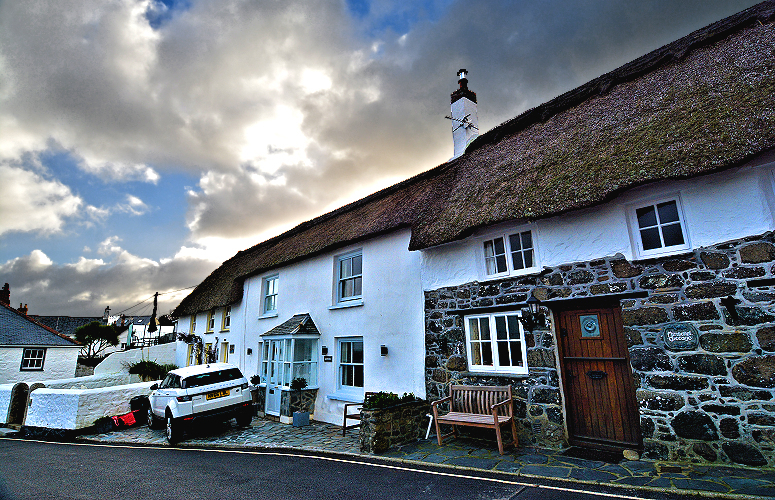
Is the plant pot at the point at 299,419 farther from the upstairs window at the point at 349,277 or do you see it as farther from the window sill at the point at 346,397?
the upstairs window at the point at 349,277

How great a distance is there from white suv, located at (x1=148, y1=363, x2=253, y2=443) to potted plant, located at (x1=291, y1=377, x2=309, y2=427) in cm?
121

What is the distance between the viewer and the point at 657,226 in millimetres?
6098

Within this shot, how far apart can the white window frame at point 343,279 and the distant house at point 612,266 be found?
47 cm

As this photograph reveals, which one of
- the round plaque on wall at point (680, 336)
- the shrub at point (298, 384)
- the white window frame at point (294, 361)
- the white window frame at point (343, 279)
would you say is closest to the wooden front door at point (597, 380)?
the round plaque on wall at point (680, 336)

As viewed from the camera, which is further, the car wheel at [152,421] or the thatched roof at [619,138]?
the car wheel at [152,421]

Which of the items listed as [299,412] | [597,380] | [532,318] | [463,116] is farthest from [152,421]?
[463,116]

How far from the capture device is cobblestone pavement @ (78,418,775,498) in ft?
15.1

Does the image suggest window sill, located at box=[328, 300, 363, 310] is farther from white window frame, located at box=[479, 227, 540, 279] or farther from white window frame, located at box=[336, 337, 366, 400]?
white window frame, located at box=[479, 227, 540, 279]

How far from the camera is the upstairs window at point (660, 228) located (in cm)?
590

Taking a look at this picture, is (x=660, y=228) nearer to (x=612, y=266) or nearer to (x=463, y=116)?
(x=612, y=266)

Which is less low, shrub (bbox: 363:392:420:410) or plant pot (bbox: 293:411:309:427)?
shrub (bbox: 363:392:420:410)

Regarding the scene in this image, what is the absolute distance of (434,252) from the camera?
352 inches

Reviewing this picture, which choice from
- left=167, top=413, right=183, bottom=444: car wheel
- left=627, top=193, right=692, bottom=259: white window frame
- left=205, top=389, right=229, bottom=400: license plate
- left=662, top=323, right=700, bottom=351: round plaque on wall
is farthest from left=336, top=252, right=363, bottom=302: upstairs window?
left=662, top=323, right=700, bottom=351: round plaque on wall

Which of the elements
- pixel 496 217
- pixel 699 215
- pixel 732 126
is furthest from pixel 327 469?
pixel 732 126
